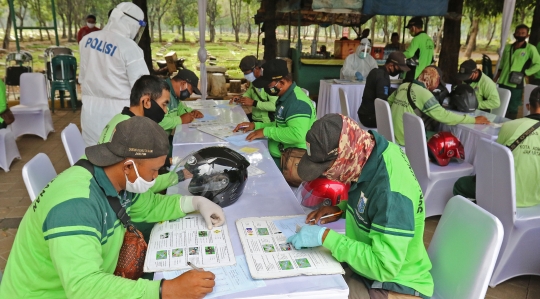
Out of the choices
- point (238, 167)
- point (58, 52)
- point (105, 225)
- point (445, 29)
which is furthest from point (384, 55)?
point (105, 225)

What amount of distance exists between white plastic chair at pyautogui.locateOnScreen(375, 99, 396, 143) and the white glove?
7.62 ft

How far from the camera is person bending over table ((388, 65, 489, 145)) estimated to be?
12.0ft

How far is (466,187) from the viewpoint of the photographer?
3.08 metres

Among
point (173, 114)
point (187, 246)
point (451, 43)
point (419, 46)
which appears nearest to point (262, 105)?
point (173, 114)

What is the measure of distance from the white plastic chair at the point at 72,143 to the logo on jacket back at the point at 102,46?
60cm

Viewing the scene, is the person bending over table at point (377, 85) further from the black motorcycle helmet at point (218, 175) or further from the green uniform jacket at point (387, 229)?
the green uniform jacket at point (387, 229)

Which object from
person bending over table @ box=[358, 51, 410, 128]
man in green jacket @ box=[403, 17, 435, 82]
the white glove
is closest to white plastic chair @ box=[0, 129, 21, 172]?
the white glove

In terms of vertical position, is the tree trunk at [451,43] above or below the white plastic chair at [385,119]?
above

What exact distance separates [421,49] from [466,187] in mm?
4384

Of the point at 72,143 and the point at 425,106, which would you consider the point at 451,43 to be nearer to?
the point at 425,106

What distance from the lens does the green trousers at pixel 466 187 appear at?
3043 mm

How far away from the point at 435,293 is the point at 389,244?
1.69ft

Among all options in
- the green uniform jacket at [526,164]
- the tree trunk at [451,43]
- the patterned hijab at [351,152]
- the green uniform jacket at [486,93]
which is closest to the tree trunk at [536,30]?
the tree trunk at [451,43]

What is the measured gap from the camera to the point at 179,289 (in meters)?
1.18
